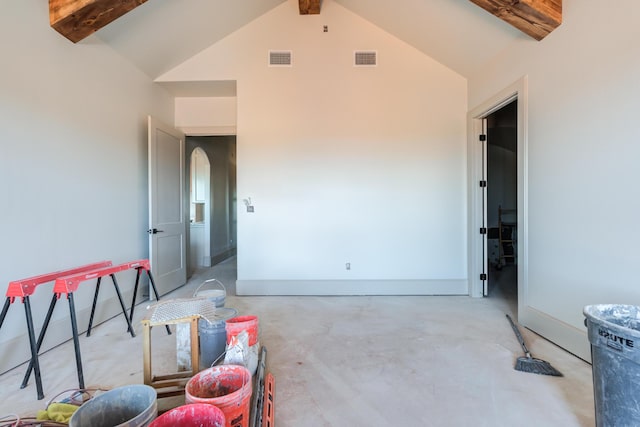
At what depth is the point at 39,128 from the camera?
2473 mm

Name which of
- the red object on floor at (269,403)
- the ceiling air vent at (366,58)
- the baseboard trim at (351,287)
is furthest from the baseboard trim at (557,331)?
the ceiling air vent at (366,58)

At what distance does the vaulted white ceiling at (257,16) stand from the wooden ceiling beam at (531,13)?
0.22 metres

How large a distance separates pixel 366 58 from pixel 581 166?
9.27ft

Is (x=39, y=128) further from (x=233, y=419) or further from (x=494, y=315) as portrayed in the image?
(x=494, y=315)

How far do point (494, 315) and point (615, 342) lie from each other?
209 centimetres

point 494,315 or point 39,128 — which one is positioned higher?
point 39,128

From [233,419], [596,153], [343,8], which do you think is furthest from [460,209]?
[233,419]

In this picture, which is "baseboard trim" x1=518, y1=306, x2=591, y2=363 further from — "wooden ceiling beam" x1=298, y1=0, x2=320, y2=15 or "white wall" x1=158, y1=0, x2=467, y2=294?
"wooden ceiling beam" x1=298, y1=0, x2=320, y2=15

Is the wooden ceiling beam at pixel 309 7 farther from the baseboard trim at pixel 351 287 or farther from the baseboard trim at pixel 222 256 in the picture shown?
the baseboard trim at pixel 222 256

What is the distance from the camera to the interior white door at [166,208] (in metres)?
3.79

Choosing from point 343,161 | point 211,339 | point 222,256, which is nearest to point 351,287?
point 343,161

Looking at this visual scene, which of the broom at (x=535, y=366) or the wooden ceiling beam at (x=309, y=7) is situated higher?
the wooden ceiling beam at (x=309, y=7)

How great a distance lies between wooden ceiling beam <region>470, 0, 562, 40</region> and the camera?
245cm

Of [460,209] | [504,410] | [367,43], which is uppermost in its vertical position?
[367,43]
